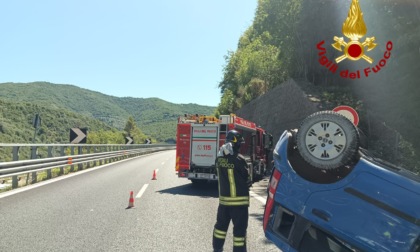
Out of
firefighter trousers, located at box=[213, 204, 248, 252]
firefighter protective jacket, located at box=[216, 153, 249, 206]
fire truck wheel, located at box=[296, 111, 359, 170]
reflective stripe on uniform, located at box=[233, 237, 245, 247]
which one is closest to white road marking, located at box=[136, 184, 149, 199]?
firefighter trousers, located at box=[213, 204, 248, 252]

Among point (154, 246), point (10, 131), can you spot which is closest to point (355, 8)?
point (154, 246)

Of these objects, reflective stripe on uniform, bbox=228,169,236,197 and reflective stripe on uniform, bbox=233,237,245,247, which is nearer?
reflective stripe on uniform, bbox=233,237,245,247

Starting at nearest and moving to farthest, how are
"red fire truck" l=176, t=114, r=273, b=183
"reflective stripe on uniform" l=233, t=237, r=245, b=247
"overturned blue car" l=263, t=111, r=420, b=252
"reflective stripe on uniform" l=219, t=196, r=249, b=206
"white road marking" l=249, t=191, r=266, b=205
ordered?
"overturned blue car" l=263, t=111, r=420, b=252 → "reflective stripe on uniform" l=233, t=237, r=245, b=247 → "reflective stripe on uniform" l=219, t=196, r=249, b=206 → "white road marking" l=249, t=191, r=266, b=205 → "red fire truck" l=176, t=114, r=273, b=183

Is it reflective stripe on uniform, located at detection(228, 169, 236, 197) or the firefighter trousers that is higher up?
reflective stripe on uniform, located at detection(228, 169, 236, 197)

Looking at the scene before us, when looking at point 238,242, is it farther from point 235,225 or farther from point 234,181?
point 234,181

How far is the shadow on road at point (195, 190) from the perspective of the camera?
448 inches

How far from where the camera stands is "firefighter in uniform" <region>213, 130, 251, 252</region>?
481 centimetres

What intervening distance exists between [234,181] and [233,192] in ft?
0.49

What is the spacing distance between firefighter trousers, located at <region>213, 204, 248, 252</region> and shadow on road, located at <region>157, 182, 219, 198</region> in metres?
6.06

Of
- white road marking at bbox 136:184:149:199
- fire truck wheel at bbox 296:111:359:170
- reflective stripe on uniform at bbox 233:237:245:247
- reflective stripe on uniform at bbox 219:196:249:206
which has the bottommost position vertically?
white road marking at bbox 136:184:149:199

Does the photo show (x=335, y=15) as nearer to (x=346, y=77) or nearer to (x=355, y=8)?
(x=346, y=77)

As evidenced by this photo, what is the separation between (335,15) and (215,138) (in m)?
16.9

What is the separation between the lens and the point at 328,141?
3211mm

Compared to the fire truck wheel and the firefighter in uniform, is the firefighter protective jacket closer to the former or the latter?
the firefighter in uniform
